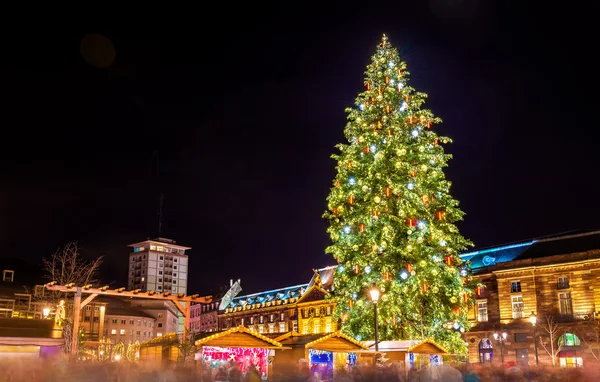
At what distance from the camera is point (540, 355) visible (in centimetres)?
5466

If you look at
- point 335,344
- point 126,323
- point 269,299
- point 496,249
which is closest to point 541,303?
point 496,249

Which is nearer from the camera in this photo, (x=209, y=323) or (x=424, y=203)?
(x=424, y=203)

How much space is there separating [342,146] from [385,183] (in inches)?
154

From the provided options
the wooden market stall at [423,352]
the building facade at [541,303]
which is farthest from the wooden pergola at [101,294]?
the building facade at [541,303]

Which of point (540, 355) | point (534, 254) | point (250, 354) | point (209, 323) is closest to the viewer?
point (250, 354)

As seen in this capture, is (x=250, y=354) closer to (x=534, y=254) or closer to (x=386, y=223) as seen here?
(x=386, y=223)

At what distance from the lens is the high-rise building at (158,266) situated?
16438 centimetres

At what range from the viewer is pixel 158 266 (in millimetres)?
166750

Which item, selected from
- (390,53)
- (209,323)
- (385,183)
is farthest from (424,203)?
(209,323)

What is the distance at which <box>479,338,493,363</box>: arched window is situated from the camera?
5975 cm

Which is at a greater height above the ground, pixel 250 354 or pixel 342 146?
pixel 342 146

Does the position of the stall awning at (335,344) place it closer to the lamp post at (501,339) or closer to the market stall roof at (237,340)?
the market stall roof at (237,340)

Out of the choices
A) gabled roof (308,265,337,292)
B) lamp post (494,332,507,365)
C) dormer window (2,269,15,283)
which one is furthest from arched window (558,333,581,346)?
dormer window (2,269,15,283)

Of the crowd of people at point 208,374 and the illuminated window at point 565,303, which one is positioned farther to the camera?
the illuminated window at point 565,303
